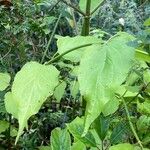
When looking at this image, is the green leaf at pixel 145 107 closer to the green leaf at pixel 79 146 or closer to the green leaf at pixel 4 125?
the green leaf at pixel 79 146

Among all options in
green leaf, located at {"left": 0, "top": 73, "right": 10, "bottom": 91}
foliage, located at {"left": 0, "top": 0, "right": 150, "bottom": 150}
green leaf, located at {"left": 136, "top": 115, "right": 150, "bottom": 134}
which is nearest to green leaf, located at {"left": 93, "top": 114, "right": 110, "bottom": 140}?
foliage, located at {"left": 0, "top": 0, "right": 150, "bottom": 150}

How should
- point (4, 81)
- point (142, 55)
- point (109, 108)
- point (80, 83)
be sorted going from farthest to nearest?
point (4, 81), point (109, 108), point (142, 55), point (80, 83)

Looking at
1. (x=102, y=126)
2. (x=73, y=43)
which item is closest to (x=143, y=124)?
(x=102, y=126)

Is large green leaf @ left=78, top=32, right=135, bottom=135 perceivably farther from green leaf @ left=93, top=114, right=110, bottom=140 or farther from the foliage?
green leaf @ left=93, top=114, right=110, bottom=140

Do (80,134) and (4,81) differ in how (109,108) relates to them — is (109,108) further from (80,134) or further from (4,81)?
(4,81)

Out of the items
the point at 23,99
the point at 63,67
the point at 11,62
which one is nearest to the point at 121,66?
the point at 23,99
